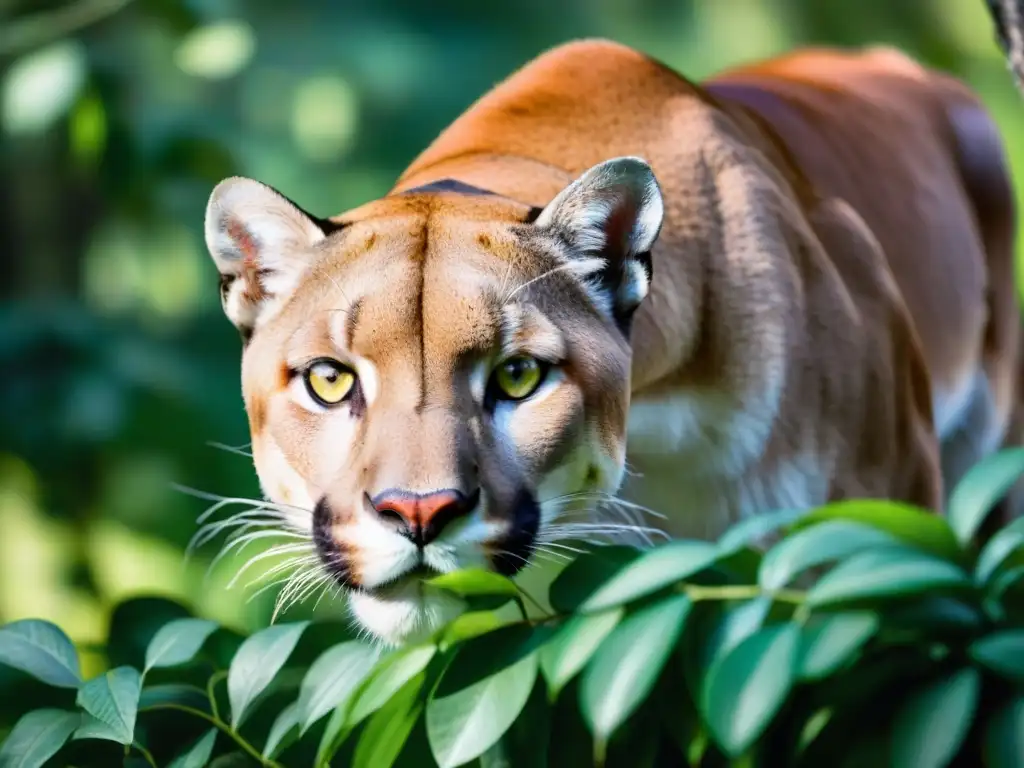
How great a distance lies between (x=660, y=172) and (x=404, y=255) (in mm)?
617

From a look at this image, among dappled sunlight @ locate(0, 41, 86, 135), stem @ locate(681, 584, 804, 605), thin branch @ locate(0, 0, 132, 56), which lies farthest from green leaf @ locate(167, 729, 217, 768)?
thin branch @ locate(0, 0, 132, 56)

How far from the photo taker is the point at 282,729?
5.33 ft

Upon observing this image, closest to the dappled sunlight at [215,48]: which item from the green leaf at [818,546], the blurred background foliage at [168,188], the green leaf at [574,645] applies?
the blurred background foliage at [168,188]

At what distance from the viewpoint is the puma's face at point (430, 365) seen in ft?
5.20

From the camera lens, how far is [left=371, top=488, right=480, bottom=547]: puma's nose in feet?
5.01

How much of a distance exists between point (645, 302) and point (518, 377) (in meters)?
0.42

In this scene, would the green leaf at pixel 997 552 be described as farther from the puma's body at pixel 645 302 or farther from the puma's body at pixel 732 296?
the puma's body at pixel 732 296

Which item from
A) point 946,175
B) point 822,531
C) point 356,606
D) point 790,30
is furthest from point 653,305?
point 790,30

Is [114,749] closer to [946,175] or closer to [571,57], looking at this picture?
[571,57]

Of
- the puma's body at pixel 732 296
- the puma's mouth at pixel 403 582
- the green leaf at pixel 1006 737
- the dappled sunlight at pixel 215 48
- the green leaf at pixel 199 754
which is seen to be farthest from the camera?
the dappled sunlight at pixel 215 48

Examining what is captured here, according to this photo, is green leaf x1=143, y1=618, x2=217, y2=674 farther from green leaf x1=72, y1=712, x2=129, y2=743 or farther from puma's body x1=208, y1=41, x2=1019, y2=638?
puma's body x1=208, y1=41, x2=1019, y2=638

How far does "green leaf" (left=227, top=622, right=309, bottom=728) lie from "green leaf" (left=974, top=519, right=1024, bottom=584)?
0.80 metres

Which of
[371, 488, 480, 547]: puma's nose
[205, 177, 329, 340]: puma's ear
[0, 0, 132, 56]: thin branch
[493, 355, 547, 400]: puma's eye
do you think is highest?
[0, 0, 132, 56]: thin branch

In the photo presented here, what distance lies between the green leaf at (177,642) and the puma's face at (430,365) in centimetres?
18
